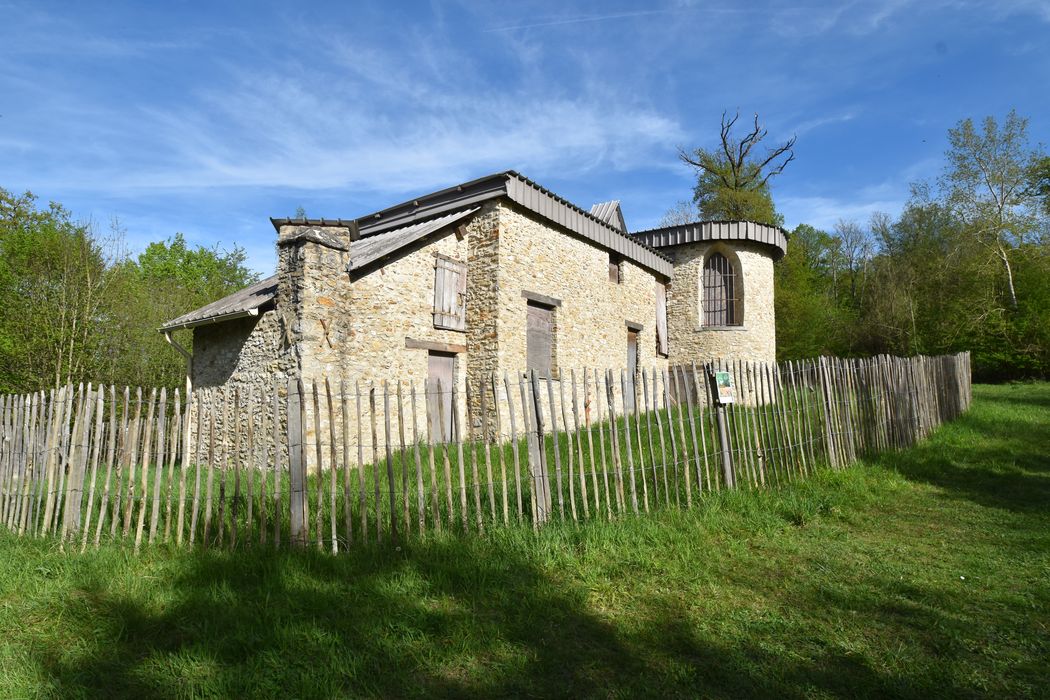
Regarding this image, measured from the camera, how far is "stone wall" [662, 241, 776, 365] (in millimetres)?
18234

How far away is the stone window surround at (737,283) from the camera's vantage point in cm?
1823

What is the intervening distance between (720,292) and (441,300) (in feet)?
37.2

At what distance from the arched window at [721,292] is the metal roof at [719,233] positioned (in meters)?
0.94

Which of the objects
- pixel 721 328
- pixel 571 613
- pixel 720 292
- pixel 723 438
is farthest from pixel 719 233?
pixel 571 613

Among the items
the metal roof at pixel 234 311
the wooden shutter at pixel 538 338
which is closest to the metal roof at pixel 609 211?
the wooden shutter at pixel 538 338

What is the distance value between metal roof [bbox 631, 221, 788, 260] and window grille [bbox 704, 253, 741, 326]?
37.1 inches

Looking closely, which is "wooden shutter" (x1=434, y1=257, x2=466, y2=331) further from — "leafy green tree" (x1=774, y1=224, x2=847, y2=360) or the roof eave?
"leafy green tree" (x1=774, y1=224, x2=847, y2=360)

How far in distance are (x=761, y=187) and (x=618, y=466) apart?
26.9m

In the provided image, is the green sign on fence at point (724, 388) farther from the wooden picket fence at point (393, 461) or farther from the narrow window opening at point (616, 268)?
the narrow window opening at point (616, 268)

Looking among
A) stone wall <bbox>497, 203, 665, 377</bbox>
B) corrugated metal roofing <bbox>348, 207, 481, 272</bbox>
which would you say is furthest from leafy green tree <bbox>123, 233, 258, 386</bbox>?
stone wall <bbox>497, 203, 665, 377</bbox>

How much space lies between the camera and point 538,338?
12727 mm

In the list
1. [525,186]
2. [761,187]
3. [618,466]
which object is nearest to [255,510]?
[618,466]

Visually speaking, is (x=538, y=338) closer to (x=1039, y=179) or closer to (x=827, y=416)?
(x=827, y=416)

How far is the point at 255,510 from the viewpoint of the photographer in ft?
20.1
